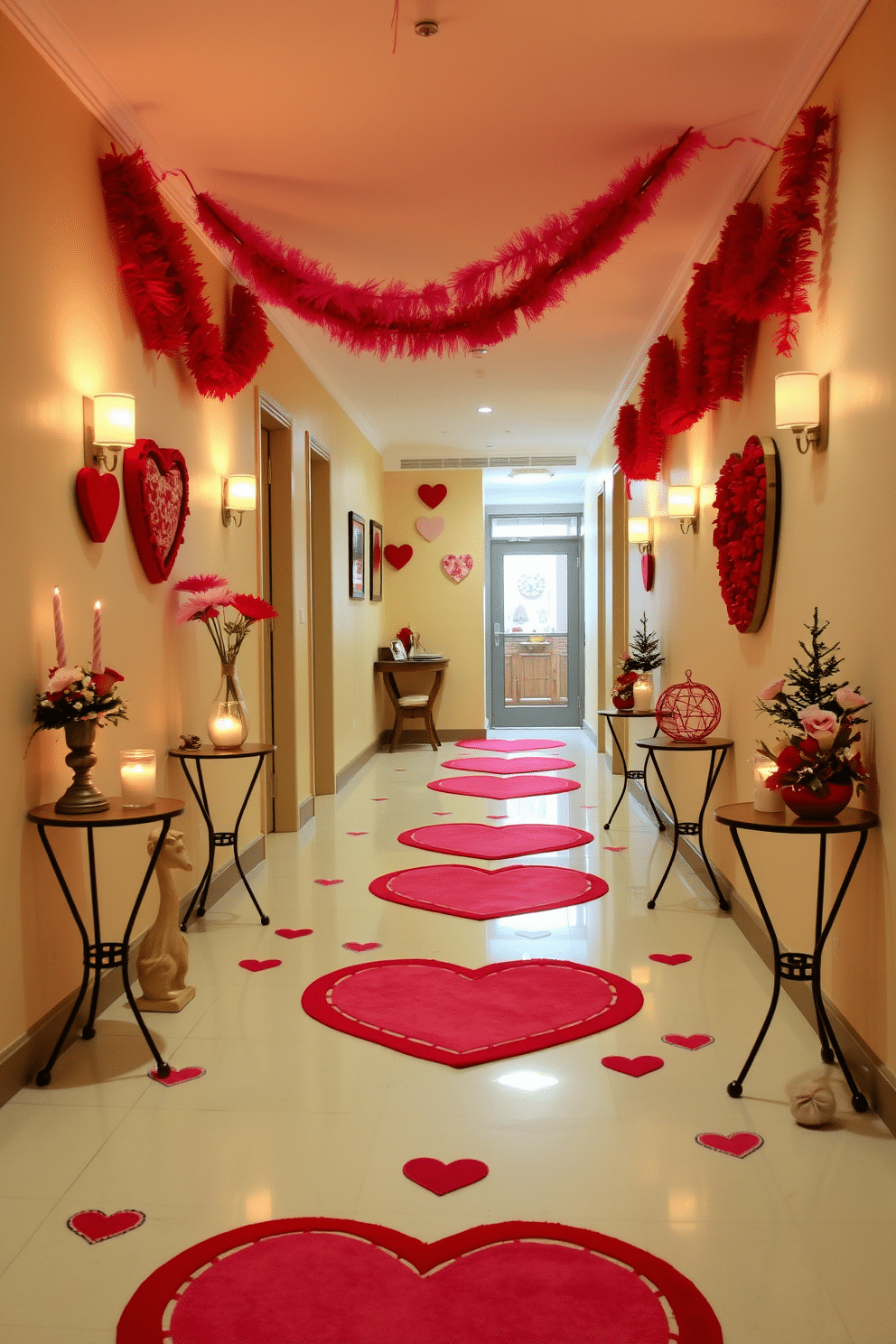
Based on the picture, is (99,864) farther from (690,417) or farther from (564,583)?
(564,583)

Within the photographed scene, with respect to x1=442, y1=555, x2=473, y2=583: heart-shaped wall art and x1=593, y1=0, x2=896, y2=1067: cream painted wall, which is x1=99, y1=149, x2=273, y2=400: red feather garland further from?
x1=442, y1=555, x2=473, y2=583: heart-shaped wall art

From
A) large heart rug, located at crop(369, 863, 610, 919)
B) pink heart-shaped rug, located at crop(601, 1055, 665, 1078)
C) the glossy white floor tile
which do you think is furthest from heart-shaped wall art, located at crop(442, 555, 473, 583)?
pink heart-shaped rug, located at crop(601, 1055, 665, 1078)

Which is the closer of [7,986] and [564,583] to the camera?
[7,986]

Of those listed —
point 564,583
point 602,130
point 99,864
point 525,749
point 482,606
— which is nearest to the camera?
point 99,864

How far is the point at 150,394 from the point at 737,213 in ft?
7.04

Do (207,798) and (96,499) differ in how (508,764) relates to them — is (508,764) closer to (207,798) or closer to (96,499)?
(207,798)

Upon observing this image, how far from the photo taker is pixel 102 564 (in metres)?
3.31

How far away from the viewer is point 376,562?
9.58 meters

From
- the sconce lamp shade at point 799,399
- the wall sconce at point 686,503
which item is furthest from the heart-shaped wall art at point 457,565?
the sconce lamp shade at point 799,399

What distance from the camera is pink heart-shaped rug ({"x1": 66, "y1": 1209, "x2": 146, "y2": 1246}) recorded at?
2033 millimetres

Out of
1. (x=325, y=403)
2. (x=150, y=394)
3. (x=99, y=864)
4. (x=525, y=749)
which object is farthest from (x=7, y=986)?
(x=525, y=749)

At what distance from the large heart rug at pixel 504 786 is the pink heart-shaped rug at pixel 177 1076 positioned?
4.45 m

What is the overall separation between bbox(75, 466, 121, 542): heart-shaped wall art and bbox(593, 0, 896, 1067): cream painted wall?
214 centimetres

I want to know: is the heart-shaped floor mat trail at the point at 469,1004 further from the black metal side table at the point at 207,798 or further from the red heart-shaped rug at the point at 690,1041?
the black metal side table at the point at 207,798
